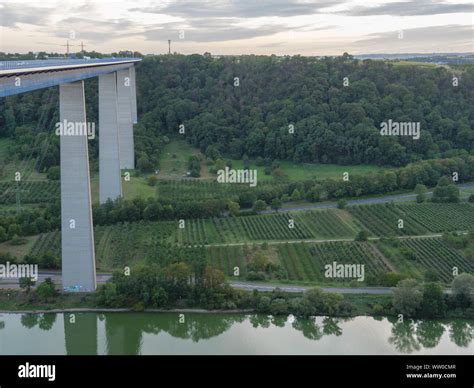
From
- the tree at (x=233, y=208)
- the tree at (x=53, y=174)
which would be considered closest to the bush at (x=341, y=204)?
the tree at (x=233, y=208)

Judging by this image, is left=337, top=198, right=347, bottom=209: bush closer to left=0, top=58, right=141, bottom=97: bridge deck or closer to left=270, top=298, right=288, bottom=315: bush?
left=270, top=298, right=288, bottom=315: bush

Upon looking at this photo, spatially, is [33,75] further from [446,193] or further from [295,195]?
[446,193]

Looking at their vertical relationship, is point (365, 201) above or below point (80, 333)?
above

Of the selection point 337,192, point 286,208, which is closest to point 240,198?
point 286,208

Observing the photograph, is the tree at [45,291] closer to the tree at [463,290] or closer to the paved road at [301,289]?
the paved road at [301,289]

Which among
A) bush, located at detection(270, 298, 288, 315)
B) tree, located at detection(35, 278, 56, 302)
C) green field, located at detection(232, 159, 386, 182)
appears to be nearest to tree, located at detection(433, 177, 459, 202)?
green field, located at detection(232, 159, 386, 182)

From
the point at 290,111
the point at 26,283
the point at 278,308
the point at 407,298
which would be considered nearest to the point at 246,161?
the point at 290,111
